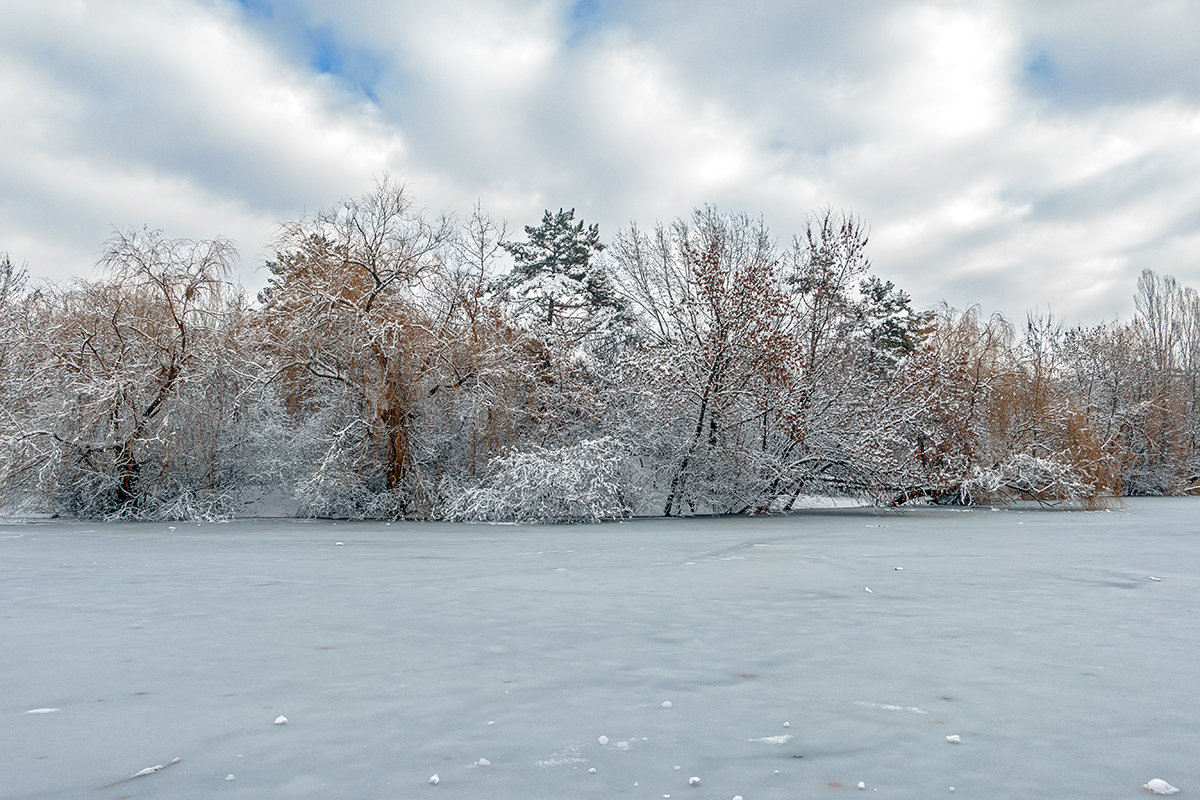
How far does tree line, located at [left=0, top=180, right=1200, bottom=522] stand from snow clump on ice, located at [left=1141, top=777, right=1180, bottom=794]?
12.6 m

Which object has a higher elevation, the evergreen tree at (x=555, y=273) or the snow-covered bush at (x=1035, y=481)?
the evergreen tree at (x=555, y=273)

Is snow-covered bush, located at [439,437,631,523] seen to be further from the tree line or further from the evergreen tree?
the evergreen tree

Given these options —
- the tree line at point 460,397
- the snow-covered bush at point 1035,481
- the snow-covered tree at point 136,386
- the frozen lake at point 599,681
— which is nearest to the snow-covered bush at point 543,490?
the tree line at point 460,397

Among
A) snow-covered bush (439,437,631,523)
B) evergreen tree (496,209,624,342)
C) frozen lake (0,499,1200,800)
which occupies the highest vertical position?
evergreen tree (496,209,624,342)

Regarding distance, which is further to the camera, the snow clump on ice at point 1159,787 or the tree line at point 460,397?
the tree line at point 460,397

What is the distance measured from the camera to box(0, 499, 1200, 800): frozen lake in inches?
98.3

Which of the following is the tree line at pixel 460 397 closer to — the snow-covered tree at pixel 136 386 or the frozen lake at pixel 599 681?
the snow-covered tree at pixel 136 386

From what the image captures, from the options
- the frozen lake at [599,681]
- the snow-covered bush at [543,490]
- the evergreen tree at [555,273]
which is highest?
the evergreen tree at [555,273]

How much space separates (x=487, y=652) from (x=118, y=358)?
1437cm

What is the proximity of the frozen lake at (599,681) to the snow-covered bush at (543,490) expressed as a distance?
23.2 feet

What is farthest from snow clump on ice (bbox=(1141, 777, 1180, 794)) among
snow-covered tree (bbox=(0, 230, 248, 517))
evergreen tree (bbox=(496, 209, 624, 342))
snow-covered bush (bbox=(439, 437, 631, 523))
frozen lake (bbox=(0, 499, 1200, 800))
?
evergreen tree (bbox=(496, 209, 624, 342))

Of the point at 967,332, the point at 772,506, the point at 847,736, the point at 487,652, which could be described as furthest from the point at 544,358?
the point at 847,736

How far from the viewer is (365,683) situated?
11.6ft

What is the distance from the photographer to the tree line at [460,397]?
50.3ft
